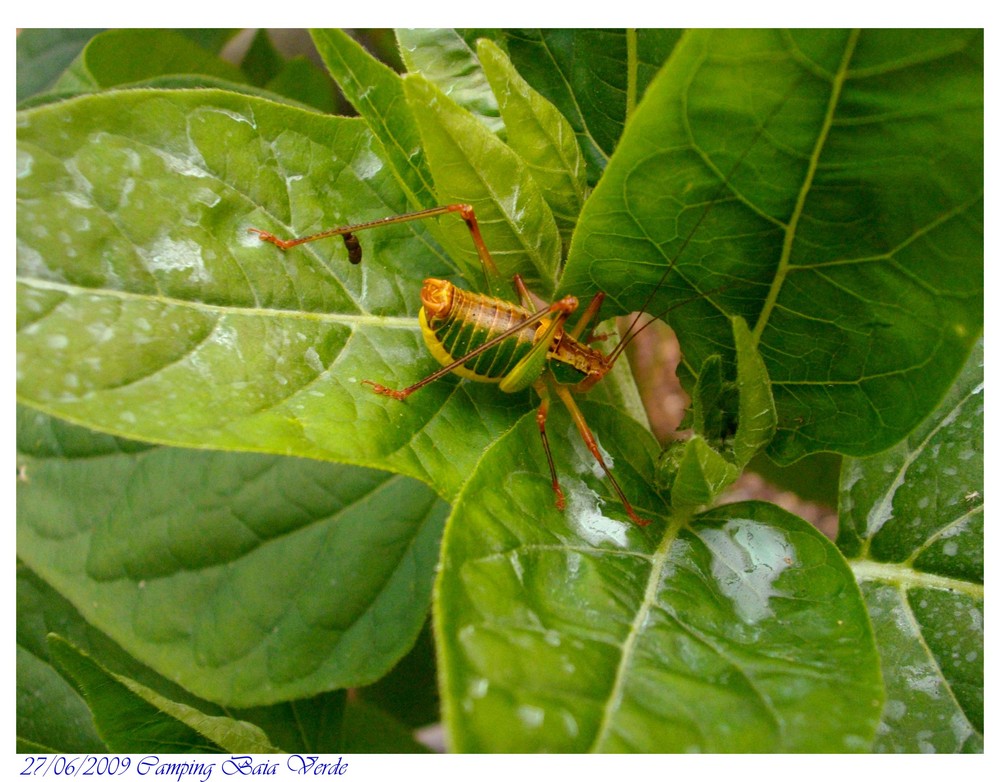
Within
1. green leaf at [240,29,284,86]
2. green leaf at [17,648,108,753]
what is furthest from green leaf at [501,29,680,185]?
green leaf at [17,648,108,753]

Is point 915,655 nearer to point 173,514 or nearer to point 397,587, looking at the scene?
point 397,587

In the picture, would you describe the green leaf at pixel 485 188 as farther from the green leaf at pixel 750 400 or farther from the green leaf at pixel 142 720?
the green leaf at pixel 142 720

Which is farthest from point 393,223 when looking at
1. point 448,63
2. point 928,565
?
point 928,565

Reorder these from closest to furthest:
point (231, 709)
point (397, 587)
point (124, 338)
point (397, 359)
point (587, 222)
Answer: point (124, 338) → point (587, 222) → point (397, 359) → point (397, 587) → point (231, 709)

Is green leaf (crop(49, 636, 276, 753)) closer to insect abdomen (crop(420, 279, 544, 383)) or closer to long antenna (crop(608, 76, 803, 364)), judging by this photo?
insect abdomen (crop(420, 279, 544, 383))

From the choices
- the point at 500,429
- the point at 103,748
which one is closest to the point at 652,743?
the point at 500,429

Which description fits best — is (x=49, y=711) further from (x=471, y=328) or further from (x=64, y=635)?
(x=471, y=328)
